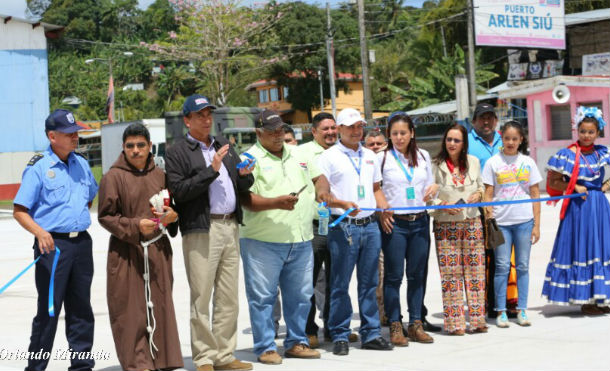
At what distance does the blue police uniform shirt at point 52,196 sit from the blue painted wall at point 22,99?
31.8 m

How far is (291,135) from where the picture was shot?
8.55 metres

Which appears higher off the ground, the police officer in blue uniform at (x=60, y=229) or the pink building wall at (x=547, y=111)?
the pink building wall at (x=547, y=111)

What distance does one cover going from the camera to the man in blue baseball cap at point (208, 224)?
6.11 metres

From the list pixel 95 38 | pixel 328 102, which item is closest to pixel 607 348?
pixel 328 102

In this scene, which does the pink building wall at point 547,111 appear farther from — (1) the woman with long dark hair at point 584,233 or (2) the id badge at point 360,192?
(2) the id badge at point 360,192

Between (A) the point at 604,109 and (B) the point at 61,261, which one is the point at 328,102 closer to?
(A) the point at 604,109

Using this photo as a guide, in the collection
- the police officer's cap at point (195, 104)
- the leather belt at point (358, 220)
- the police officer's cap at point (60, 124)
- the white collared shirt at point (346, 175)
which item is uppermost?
the police officer's cap at point (195, 104)

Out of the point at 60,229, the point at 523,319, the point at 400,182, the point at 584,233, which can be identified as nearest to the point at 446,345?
the point at 523,319

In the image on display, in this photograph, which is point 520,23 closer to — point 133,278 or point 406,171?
point 406,171

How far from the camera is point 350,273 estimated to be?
6.99 meters

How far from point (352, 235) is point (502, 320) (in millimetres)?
1865

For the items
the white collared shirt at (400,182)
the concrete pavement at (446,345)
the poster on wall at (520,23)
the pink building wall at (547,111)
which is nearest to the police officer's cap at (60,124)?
the concrete pavement at (446,345)

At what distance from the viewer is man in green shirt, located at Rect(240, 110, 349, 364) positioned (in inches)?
258

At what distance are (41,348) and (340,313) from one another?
230 centimetres
